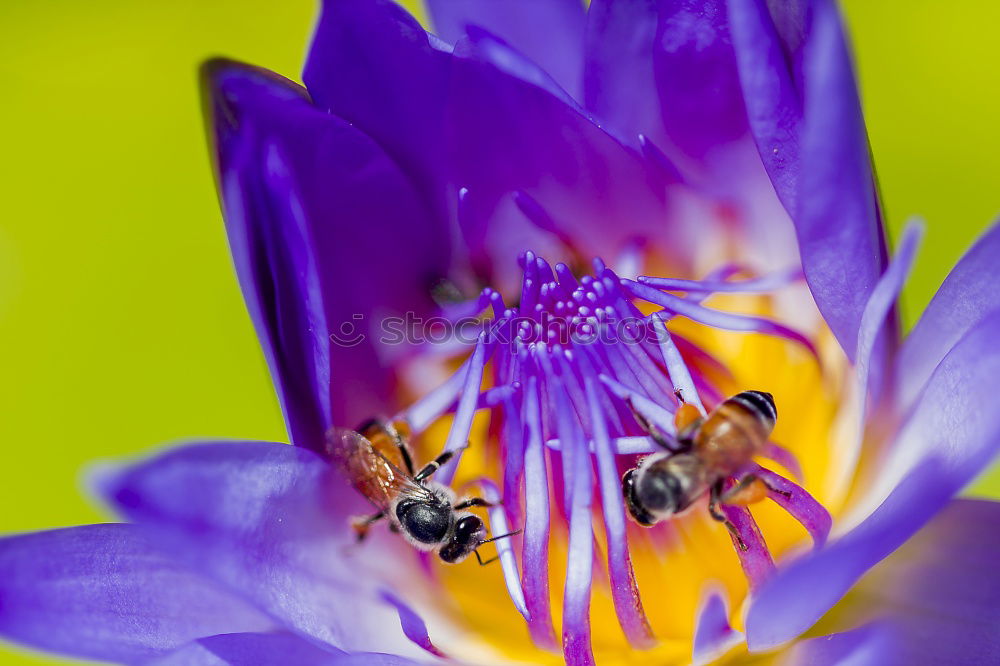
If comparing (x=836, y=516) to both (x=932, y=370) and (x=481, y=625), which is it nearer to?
(x=932, y=370)

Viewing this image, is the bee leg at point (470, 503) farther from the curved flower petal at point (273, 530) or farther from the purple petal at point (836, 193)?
the purple petal at point (836, 193)

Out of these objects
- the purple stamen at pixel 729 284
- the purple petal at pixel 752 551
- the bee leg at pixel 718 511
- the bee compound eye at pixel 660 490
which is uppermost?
the purple stamen at pixel 729 284

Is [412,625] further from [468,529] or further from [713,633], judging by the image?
[713,633]

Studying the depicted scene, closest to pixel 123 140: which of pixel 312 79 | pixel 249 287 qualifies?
pixel 312 79

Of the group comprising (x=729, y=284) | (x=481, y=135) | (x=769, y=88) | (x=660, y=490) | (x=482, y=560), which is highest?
(x=769, y=88)

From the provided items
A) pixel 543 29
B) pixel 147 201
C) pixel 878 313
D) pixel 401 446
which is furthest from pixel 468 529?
pixel 147 201

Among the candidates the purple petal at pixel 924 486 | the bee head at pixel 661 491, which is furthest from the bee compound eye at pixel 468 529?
the purple petal at pixel 924 486

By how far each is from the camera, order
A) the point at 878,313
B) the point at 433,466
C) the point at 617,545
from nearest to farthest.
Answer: the point at 878,313, the point at 617,545, the point at 433,466
